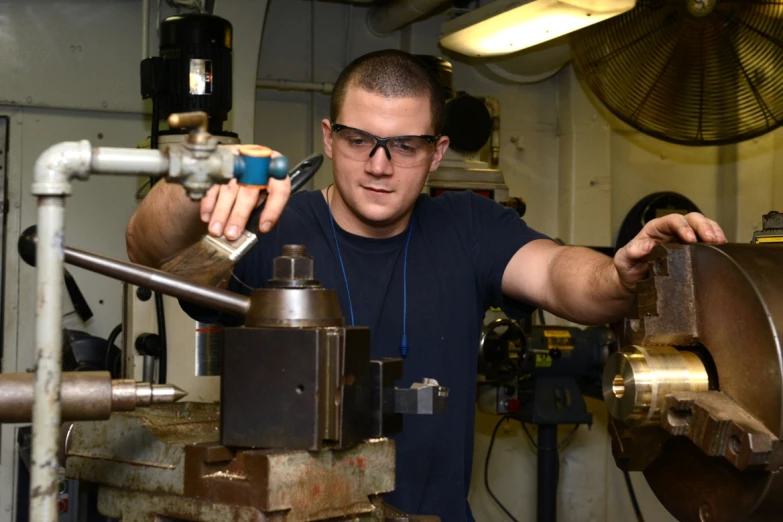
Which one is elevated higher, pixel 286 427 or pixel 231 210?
pixel 231 210

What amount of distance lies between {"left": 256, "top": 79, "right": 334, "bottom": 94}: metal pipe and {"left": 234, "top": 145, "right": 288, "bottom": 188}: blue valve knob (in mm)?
2226

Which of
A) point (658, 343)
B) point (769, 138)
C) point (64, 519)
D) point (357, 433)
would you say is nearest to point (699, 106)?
point (769, 138)

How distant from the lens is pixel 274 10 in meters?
3.07

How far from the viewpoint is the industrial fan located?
238 centimetres

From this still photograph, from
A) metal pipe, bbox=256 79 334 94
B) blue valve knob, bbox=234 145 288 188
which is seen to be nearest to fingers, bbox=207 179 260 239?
blue valve knob, bbox=234 145 288 188

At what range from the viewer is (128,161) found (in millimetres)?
757

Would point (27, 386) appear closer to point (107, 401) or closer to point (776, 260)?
point (107, 401)

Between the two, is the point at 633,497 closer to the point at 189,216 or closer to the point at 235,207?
the point at 189,216

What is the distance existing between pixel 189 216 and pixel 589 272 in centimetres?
67

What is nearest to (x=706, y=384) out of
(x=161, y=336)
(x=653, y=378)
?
(x=653, y=378)

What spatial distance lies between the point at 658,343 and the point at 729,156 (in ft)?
8.81

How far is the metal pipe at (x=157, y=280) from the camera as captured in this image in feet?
2.88

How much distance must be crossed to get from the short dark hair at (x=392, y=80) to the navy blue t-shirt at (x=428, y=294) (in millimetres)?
191

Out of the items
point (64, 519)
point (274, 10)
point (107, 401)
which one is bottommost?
point (64, 519)
